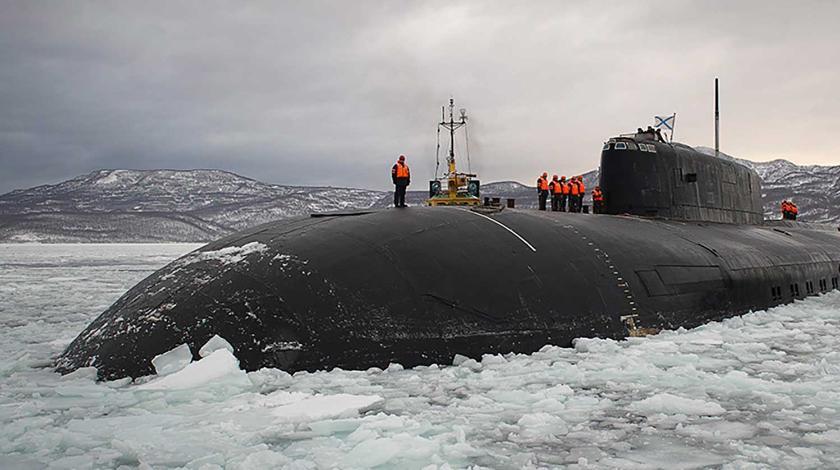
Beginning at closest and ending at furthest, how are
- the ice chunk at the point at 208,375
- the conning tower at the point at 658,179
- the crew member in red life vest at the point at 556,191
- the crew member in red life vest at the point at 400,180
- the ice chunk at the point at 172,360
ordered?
the ice chunk at the point at 208,375 < the ice chunk at the point at 172,360 < the crew member in red life vest at the point at 400,180 < the conning tower at the point at 658,179 < the crew member in red life vest at the point at 556,191

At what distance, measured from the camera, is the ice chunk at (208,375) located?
6723mm

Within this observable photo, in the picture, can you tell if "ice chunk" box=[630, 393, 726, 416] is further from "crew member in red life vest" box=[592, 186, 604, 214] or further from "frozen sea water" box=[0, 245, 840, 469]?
"crew member in red life vest" box=[592, 186, 604, 214]

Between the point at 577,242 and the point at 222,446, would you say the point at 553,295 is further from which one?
the point at 222,446

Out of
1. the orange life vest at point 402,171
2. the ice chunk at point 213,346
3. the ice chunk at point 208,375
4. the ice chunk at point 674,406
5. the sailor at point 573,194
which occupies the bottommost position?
the ice chunk at point 674,406

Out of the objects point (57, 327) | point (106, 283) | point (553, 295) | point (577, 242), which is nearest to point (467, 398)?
point (553, 295)

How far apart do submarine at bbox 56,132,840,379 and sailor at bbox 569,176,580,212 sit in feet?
7.55

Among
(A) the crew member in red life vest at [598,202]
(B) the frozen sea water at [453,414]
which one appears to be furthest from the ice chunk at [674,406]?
(A) the crew member in red life vest at [598,202]

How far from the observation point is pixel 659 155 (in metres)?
15.0

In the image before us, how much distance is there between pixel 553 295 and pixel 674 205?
7281 millimetres

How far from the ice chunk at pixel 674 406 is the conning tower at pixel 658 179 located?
8.83 m

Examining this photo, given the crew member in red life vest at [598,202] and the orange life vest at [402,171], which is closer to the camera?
the orange life vest at [402,171]

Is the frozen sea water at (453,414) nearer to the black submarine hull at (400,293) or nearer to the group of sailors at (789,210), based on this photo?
the black submarine hull at (400,293)

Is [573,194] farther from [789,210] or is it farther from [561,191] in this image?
[789,210]

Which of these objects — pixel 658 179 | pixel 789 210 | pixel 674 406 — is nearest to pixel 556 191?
pixel 658 179
